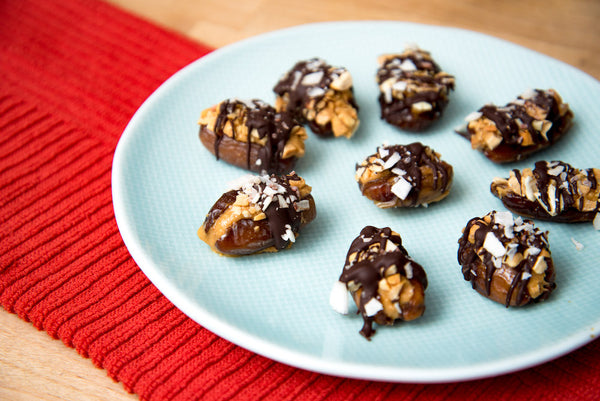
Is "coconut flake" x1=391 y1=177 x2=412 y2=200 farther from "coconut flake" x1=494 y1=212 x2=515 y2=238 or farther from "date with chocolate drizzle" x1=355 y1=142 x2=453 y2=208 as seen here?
"coconut flake" x1=494 y1=212 x2=515 y2=238

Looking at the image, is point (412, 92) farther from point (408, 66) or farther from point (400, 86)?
point (408, 66)

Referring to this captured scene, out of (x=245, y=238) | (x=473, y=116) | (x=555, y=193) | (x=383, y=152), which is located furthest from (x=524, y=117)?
(x=245, y=238)

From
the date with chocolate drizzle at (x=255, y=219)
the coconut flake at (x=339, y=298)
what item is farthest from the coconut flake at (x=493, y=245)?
the date with chocolate drizzle at (x=255, y=219)

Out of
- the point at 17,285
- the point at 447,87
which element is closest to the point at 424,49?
the point at 447,87

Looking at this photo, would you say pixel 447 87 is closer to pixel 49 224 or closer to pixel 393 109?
pixel 393 109

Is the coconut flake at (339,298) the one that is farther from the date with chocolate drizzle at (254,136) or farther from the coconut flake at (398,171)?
the date with chocolate drizzle at (254,136)

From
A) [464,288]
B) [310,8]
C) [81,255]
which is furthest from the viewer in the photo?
[310,8]

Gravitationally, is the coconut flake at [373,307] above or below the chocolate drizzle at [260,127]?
below
